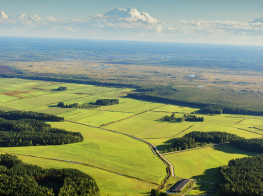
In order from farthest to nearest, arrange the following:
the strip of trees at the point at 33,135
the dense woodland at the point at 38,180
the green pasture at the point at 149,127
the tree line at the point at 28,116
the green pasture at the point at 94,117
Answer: the green pasture at the point at 94,117 → the tree line at the point at 28,116 → the green pasture at the point at 149,127 → the strip of trees at the point at 33,135 → the dense woodland at the point at 38,180

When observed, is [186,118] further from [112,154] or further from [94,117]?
[112,154]

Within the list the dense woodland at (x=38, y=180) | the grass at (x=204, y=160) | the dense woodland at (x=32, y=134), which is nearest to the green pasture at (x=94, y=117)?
the dense woodland at (x=32, y=134)

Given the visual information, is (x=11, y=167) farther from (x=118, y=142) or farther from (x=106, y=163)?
(x=118, y=142)

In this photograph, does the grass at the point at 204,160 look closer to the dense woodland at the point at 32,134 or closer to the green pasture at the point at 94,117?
the dense woodland at the point at 32,134

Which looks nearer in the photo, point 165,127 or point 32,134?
point 32,134

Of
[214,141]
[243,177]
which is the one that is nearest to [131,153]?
[243,177]

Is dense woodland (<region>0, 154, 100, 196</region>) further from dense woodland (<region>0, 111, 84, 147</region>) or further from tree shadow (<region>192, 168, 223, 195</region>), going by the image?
tree shadow (<region>192, 168, 223, 195</region>)
